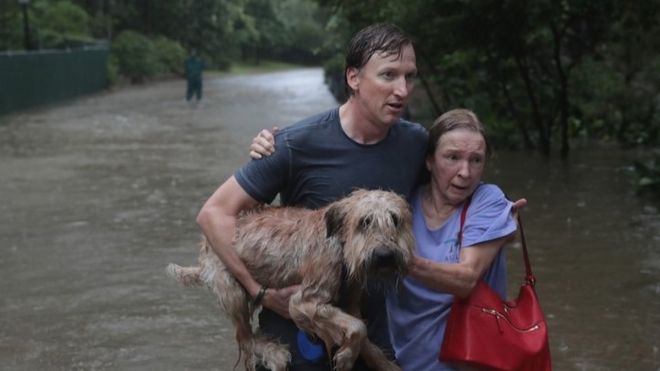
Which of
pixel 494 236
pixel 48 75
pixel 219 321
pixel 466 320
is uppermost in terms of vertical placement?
pixel 494 236

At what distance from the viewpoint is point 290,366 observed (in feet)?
12.7

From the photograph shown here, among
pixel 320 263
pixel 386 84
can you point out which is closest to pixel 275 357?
pixel 320 263

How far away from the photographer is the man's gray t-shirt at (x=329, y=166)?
150 inches

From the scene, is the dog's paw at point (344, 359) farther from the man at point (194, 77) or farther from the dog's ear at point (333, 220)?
the man at point (194, 77)

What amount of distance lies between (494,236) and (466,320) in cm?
30

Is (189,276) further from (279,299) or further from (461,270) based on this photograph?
(461,270)

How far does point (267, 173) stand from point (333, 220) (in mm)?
438

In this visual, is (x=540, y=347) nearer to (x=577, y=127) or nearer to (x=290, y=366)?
(x=290, y=366)

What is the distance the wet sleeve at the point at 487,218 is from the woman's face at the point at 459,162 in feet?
0.19

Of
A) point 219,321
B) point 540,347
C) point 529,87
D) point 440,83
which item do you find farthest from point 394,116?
point 440,83

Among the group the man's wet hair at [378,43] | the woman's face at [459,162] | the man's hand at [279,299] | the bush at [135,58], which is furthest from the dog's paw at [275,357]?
the bush at [135,58]

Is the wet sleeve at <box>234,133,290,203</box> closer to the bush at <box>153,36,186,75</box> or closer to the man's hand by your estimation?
the man's hand

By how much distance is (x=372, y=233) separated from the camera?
10.9 ft

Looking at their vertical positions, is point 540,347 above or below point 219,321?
above
